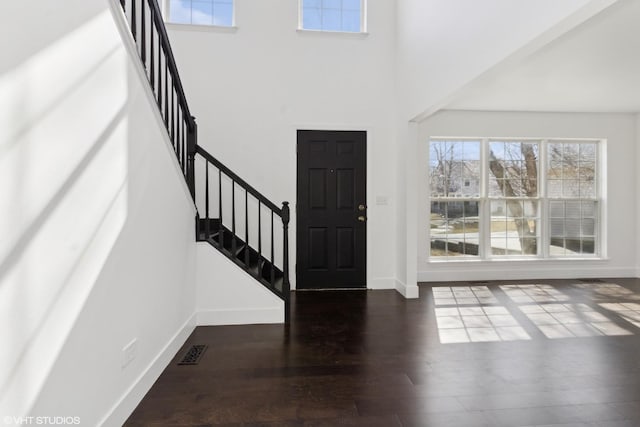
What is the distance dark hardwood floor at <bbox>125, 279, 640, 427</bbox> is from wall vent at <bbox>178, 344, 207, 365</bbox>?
5 cm

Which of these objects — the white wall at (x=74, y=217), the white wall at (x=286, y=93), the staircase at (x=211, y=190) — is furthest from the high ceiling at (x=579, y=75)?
the white wall at (x=74, y=217)

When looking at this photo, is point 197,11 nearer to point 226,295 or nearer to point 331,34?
point 331,34

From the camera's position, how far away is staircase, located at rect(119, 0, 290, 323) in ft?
8.62

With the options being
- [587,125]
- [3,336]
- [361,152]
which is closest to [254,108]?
[361,152]

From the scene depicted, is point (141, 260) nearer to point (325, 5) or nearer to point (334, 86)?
A: point (334, 86)

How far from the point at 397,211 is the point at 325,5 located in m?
2.91

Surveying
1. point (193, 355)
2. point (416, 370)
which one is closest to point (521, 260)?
point (416, 370)

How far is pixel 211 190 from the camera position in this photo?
14.4 ft

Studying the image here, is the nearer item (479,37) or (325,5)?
(479,37)

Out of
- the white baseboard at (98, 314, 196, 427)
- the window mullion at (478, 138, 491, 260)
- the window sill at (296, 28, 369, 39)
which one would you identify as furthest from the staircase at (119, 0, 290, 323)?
the window mullion at (478, 138, 491, 260)

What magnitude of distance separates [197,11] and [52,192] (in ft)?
13.4

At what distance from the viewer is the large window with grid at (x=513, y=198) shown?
16.7 ft

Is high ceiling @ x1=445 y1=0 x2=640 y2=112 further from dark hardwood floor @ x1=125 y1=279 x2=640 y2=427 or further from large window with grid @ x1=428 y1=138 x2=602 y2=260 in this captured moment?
dark hardwood floor @ x1=125 y1=279 x2=640 y2=427

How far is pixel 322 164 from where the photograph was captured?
460cm
